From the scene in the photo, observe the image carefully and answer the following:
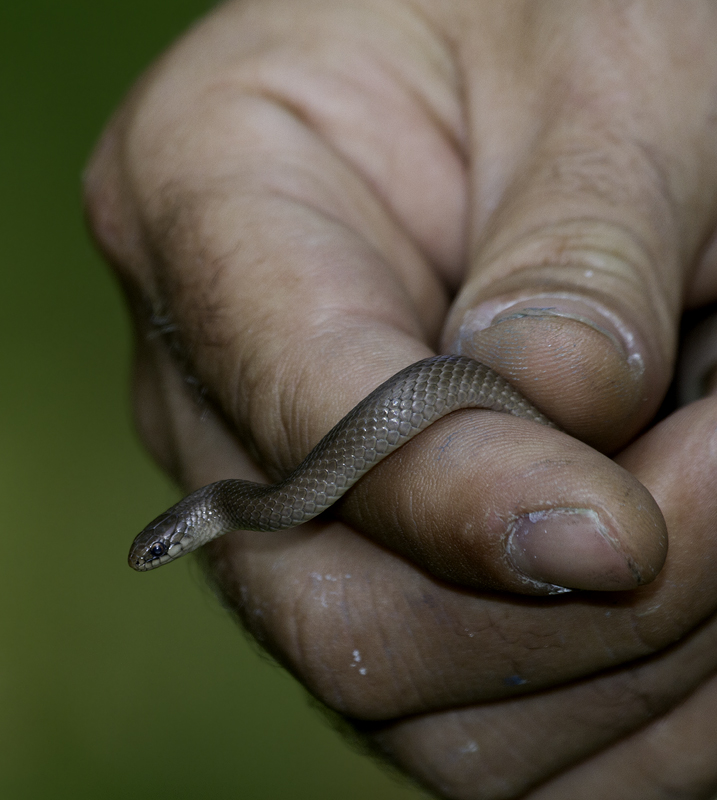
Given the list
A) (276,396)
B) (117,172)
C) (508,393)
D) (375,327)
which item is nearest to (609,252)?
(508,393)

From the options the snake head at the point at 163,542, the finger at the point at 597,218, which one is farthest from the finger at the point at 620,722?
the snake head at the point at 163,542

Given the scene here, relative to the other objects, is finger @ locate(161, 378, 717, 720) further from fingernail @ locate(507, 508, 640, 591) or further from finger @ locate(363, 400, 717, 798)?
fingernail @ locate(507, 508, 640, 591)

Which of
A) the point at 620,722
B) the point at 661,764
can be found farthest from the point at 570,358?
the point at 661,764

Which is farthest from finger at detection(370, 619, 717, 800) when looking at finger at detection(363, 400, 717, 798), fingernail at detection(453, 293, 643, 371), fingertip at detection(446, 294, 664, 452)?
fingernail at detection(453, 293, 643, 371)

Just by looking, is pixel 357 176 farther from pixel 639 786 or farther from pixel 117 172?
pixel 639 786

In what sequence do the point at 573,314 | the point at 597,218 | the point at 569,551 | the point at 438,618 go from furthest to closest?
the point at 438,618
the point at 597,218
the point at 573,314
the point at 569,551

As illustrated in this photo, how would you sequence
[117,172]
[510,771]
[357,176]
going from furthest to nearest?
→ [117,172] → [357,176] → [510,771]

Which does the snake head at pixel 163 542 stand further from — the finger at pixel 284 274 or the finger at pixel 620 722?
the finger at pixel 620 722

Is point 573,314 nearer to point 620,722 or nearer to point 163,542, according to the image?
point 620,722
